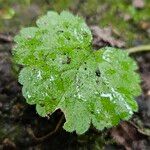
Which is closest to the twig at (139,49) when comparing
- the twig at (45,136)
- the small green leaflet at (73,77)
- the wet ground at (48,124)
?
the wet ground at (48,124)

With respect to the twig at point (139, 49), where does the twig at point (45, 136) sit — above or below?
below

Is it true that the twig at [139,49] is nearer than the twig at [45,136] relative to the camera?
No

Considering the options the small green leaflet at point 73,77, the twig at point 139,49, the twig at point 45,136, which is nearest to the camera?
the small green leaflet at point 73,77

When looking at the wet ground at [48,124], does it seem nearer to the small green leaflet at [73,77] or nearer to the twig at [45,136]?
the twig at [45,136]

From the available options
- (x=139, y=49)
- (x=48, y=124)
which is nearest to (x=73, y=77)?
(x=48, y=124)

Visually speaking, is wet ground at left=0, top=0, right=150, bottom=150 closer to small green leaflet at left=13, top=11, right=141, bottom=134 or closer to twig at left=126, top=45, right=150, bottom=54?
twig at left=126, top=45, right=150, bottom=54

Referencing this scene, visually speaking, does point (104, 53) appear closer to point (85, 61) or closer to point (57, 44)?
point (85, 61)

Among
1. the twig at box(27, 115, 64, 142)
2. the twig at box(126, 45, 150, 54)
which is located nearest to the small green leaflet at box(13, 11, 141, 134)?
the twig at box(27, 115, 64, 142)

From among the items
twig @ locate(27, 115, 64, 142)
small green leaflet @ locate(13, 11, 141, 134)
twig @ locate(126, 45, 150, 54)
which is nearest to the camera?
small green leaflet @ locate(13, 11, 141, 134)

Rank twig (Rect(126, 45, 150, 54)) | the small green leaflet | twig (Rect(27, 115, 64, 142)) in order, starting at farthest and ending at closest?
twig (Rect(126, 45, 150, 54)) < twig (Rect(27, 115, 64, 142)) < the small green leaflet
